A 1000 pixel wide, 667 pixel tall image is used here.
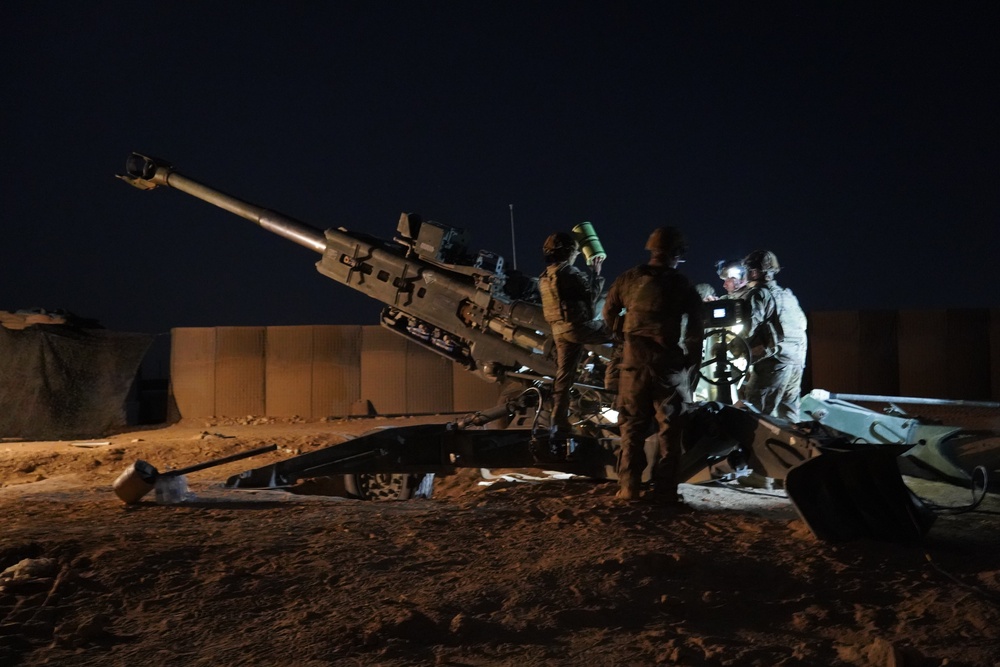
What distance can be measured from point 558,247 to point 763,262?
82.7 inches

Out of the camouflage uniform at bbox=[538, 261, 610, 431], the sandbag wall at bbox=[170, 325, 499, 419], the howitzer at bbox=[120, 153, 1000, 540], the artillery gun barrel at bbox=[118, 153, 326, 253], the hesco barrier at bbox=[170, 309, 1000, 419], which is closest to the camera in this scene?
the howitzer at bbox=[120, 153, 1000, 540]

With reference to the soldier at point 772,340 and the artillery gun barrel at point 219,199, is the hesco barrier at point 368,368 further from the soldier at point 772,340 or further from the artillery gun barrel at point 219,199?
the soldier at point 772,340

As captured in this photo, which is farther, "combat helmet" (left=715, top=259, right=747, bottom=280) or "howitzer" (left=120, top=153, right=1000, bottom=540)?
"combat helmet" (left=715, top=259, right=747, bottom=280)

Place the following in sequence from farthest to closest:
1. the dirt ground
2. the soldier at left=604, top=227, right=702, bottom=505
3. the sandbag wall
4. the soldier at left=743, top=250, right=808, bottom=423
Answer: the sandbag wall
the soldier at left=743, top=250, right=808, bottom=423
the soldier at left=604, top=227, right=702, bottom=505
the dirt ground

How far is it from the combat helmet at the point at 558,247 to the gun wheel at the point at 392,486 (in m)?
2.27

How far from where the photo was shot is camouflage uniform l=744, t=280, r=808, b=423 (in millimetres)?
6945

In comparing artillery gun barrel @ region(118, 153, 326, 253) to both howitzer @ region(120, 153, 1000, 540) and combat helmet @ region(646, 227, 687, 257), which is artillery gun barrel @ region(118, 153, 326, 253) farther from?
combat helmet @ region(646, 227, 687, 257)

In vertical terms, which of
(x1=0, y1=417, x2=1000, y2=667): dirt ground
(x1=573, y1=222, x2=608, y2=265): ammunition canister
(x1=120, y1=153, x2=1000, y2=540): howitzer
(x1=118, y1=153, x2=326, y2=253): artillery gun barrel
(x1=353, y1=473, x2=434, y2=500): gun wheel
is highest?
(x1=118, y1=153, x2=326, y2=253): artillery gun barrel

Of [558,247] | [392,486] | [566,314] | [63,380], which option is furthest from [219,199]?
[566,314]

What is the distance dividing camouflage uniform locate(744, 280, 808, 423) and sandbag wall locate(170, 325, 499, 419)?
7359 millimetres

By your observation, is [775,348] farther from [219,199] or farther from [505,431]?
[219,199]

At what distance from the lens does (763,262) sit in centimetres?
708

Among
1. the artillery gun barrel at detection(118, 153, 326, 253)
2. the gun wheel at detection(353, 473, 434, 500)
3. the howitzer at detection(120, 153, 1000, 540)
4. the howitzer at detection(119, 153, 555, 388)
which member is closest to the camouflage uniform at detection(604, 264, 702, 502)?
the howitzer at detection(120, 153, 1000, 540)

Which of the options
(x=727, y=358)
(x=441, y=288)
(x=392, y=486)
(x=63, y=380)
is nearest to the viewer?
(x=727, y=358)
